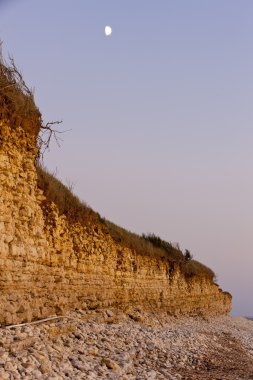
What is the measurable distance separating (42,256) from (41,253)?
0.11 m

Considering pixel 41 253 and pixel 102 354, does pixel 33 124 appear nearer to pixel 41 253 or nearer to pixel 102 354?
pixel 41 253

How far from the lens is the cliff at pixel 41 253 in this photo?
9.95 metres

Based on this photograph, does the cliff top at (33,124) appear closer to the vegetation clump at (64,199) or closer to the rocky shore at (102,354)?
the vegetation clump at (64,199)

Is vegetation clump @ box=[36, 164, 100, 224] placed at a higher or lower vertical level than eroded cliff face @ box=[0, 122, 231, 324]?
higher

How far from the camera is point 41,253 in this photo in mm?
11531

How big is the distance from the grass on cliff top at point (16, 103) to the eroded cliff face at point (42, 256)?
0.97 feet

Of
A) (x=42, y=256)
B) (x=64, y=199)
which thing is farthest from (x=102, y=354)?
(x=64, y=199)

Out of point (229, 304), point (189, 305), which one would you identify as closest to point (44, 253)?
point (189, 305)

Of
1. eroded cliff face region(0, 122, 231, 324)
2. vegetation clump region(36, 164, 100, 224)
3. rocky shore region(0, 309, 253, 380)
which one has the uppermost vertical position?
vegetation clump region(36, 164, 100, 224)

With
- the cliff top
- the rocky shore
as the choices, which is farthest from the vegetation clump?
the rocky shore

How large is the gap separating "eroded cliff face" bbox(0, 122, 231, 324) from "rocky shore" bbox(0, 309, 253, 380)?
55cm

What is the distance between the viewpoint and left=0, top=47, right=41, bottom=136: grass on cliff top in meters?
10.8

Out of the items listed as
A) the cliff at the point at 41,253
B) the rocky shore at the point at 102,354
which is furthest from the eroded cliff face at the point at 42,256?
the rocky shore at the point at 102,354

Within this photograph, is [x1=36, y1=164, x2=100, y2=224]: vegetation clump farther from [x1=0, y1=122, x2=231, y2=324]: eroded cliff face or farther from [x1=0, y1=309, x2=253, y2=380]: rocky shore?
[x1=0, y1=309, x2=253, y2=380]: rocky shore
